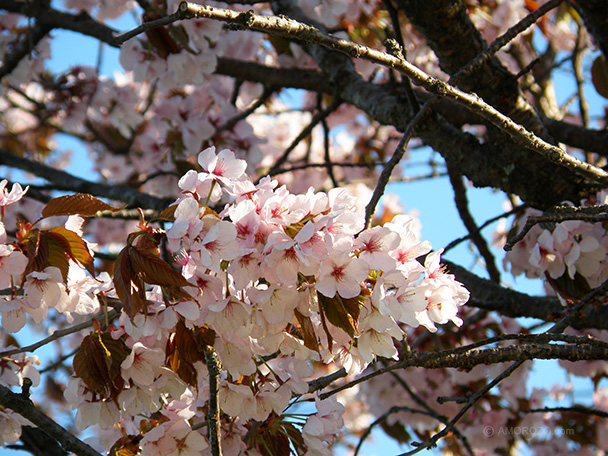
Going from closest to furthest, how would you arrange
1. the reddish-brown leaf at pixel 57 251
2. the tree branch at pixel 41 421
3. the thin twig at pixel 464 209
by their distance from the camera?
1. the reddish-brown leaf at pixel 57 251
2. the tree branch at pixel 41 421
3. the thin twig at pixel 464 209

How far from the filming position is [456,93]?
108 cm

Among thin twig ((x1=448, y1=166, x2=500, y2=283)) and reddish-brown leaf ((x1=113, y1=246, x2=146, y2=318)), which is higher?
thin twig ((x1=448, y1=166, x2=500, y2=283))

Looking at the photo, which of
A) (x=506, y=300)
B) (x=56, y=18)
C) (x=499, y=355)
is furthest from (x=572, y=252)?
(x=56, y=18)

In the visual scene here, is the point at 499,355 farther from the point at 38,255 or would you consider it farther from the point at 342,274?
the point at 38,255

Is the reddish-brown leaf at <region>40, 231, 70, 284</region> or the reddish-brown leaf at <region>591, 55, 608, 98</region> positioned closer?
the reddish-brown leaf at <region>40, 231, 70, 284</region>

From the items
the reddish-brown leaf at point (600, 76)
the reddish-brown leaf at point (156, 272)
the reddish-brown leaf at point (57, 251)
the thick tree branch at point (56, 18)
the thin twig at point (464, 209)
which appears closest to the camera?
the reddish-brown leaf at point (156, 272)

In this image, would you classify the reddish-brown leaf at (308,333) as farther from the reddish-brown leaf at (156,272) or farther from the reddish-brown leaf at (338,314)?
the reddish-brown leaf at (156,272)

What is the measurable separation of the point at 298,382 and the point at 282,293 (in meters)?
0.27

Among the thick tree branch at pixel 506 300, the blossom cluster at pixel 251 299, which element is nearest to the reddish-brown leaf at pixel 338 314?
the blossom cluster at pixel 251 299

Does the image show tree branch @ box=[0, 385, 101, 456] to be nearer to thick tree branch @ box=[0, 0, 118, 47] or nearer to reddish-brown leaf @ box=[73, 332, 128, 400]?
reddish-brown leaf @ box=[73, 332, 128, 400]

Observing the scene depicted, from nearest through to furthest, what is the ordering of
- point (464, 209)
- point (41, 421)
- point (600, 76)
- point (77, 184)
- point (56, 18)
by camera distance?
1. point (41, 421)
2. point (600, 76)
3. point (464, 209)
4. point (77, 184)
5. point (56, 18)

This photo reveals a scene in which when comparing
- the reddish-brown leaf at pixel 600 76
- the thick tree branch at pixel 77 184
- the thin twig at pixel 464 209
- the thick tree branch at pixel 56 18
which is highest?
the thick tree branch at pixel 56 18

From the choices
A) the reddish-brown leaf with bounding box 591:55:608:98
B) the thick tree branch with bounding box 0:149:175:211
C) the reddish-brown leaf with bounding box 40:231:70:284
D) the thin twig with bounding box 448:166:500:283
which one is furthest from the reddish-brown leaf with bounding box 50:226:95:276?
the reddish-brown leaf with bounding box 591:55:608:98

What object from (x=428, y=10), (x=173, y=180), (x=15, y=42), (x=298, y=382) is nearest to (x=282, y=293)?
(x=298, y=382)
